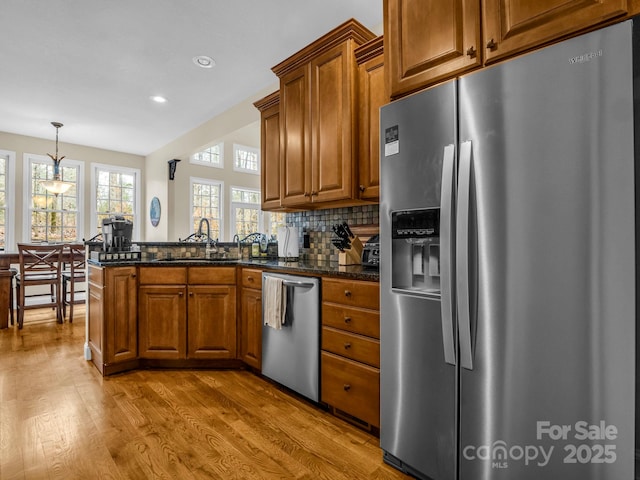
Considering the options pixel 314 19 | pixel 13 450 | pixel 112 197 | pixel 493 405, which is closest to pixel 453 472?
pixel 493 405

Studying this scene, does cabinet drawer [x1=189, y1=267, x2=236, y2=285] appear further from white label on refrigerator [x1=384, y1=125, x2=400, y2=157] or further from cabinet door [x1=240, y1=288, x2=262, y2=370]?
white label on refrigerator [x1=384, y1=125, x2=400, y2=157]

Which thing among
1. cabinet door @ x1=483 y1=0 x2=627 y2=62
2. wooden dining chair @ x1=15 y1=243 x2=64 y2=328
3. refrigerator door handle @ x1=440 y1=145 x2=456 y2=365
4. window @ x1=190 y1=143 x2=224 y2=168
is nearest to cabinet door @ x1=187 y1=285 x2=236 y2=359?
refrigerator door handle @ x1=440 y1=145 x2=456 y2=365

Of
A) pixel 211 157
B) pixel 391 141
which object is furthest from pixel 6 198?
pixel 391 141

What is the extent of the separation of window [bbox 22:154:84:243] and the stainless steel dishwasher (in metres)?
5.61

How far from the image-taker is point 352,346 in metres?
1.99

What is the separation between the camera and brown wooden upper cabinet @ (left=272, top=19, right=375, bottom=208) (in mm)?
2428

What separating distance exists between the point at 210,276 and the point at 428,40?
7.49 ft

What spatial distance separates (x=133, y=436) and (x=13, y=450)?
0.55 meters

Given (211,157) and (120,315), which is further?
(211,157)

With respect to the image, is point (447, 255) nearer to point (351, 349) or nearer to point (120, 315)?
point (351, 349)

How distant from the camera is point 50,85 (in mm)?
4039

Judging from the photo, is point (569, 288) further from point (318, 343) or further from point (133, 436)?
point (133, 436)

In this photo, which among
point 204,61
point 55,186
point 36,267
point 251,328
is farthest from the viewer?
point 55,186

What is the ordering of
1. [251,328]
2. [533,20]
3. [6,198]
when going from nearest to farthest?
[533,20] < [251,328] < [6,198]
